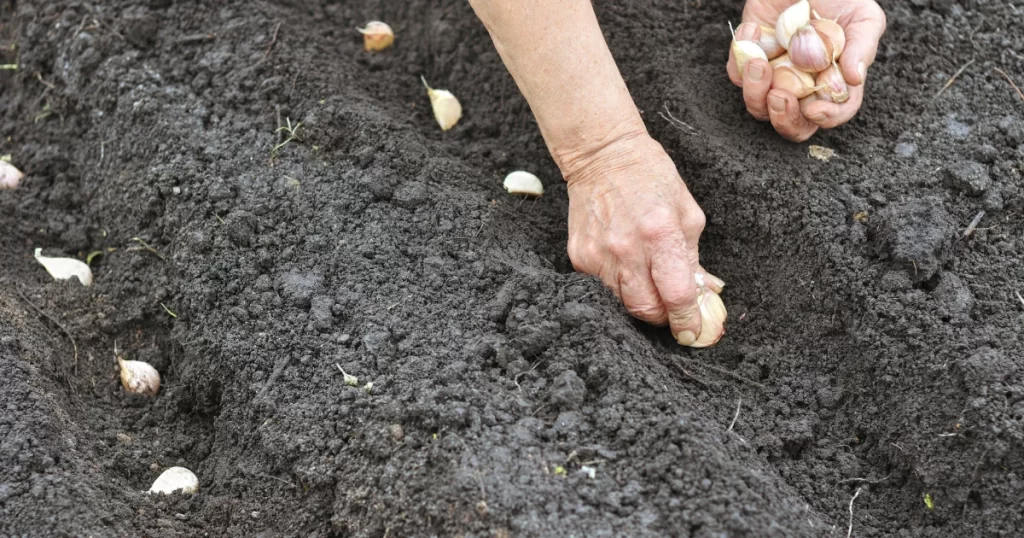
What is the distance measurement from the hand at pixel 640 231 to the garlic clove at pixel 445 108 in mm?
612

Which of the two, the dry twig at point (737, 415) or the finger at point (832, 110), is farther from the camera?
the finger at point (832, 110)

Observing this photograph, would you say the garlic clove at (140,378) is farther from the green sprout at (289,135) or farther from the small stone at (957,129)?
the small stone at (957,129)

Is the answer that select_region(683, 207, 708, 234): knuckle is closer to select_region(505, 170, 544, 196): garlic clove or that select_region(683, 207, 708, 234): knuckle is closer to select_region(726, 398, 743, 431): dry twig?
select_region(726, 398, 743, 431): dry twig

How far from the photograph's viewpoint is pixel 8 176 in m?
2.61

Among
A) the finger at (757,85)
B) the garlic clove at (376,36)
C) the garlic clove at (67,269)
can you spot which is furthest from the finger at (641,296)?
the garlic clove at (67,269)

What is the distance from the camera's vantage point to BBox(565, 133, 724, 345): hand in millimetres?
1935

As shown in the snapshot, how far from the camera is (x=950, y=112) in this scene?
233cm

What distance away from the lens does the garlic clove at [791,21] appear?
7.10 feet

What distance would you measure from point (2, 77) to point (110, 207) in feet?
2.83

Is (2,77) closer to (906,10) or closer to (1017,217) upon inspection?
(906,10)

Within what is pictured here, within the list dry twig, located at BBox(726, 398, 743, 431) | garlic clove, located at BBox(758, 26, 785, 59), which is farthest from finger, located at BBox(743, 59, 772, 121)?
dry twig, located at BBox(726, 398, 743, 431)

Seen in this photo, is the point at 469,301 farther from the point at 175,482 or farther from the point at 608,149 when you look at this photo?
the point at 175,482

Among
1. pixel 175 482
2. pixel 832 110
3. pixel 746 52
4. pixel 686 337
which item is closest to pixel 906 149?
pixel 832 110

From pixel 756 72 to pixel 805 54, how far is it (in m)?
0.13
